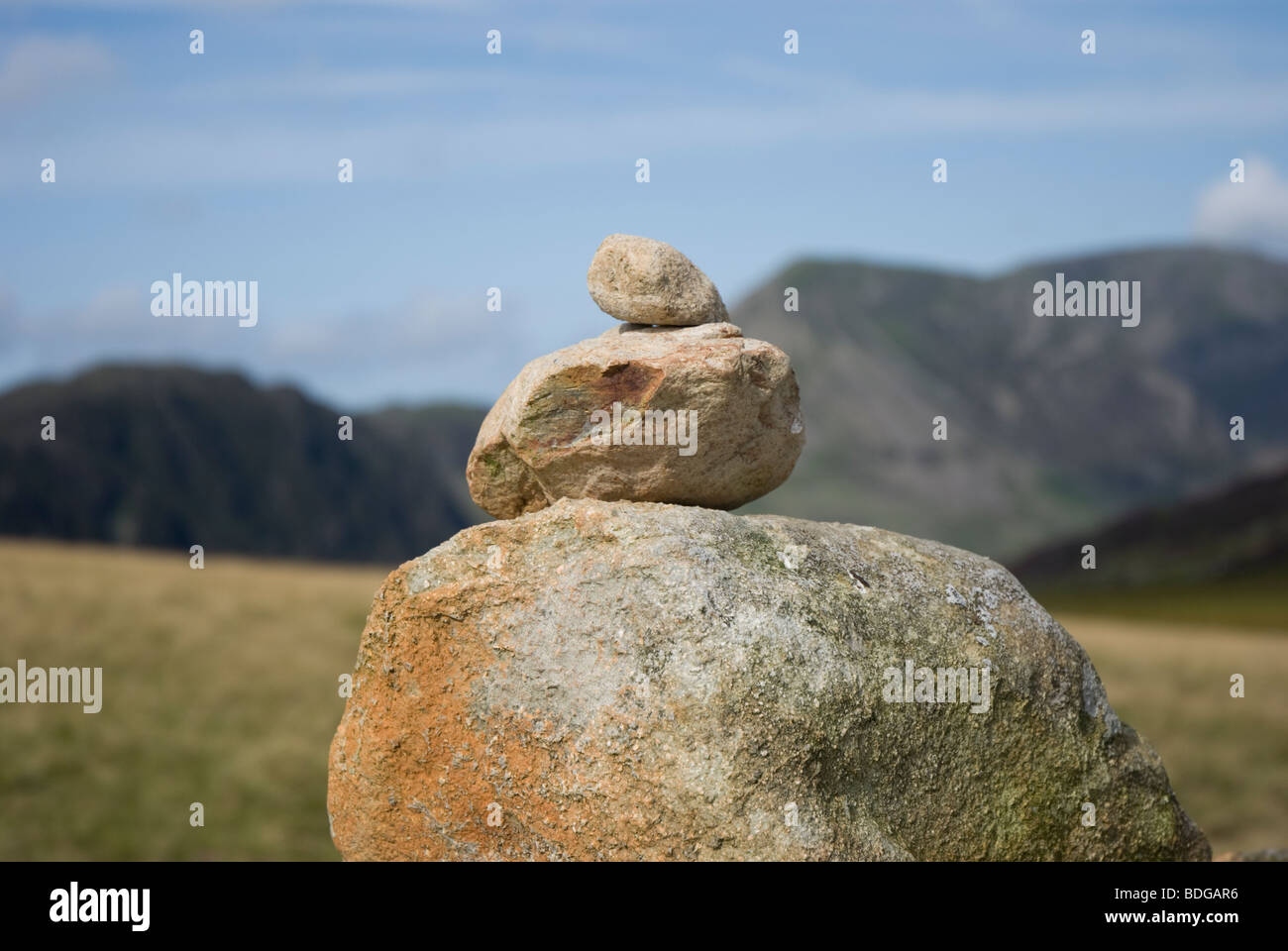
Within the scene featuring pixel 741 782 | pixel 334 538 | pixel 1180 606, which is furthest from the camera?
pixel 334 538

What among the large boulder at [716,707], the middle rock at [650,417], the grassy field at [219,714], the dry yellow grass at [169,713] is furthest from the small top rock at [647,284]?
the dry yellow grass at [169,713]

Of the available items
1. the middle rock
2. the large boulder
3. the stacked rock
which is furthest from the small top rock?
the large boulder

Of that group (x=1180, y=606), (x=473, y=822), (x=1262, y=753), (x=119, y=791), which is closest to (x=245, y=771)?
(x=119, y=791)

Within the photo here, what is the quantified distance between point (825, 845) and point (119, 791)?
81.3 feet

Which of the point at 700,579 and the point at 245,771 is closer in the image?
the point at 700,579

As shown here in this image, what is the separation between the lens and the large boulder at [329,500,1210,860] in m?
9.33

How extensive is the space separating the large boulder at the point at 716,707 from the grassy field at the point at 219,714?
2035cm

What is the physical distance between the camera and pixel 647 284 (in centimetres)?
1129

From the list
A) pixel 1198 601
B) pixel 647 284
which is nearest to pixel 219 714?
pixel 647 284

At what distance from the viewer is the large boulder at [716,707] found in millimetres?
9328

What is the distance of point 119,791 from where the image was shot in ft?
96.3

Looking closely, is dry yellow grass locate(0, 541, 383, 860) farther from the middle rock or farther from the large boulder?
the middle rock

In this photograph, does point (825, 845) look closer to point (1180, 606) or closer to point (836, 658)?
point (836, 658)

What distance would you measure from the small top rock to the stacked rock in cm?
1
